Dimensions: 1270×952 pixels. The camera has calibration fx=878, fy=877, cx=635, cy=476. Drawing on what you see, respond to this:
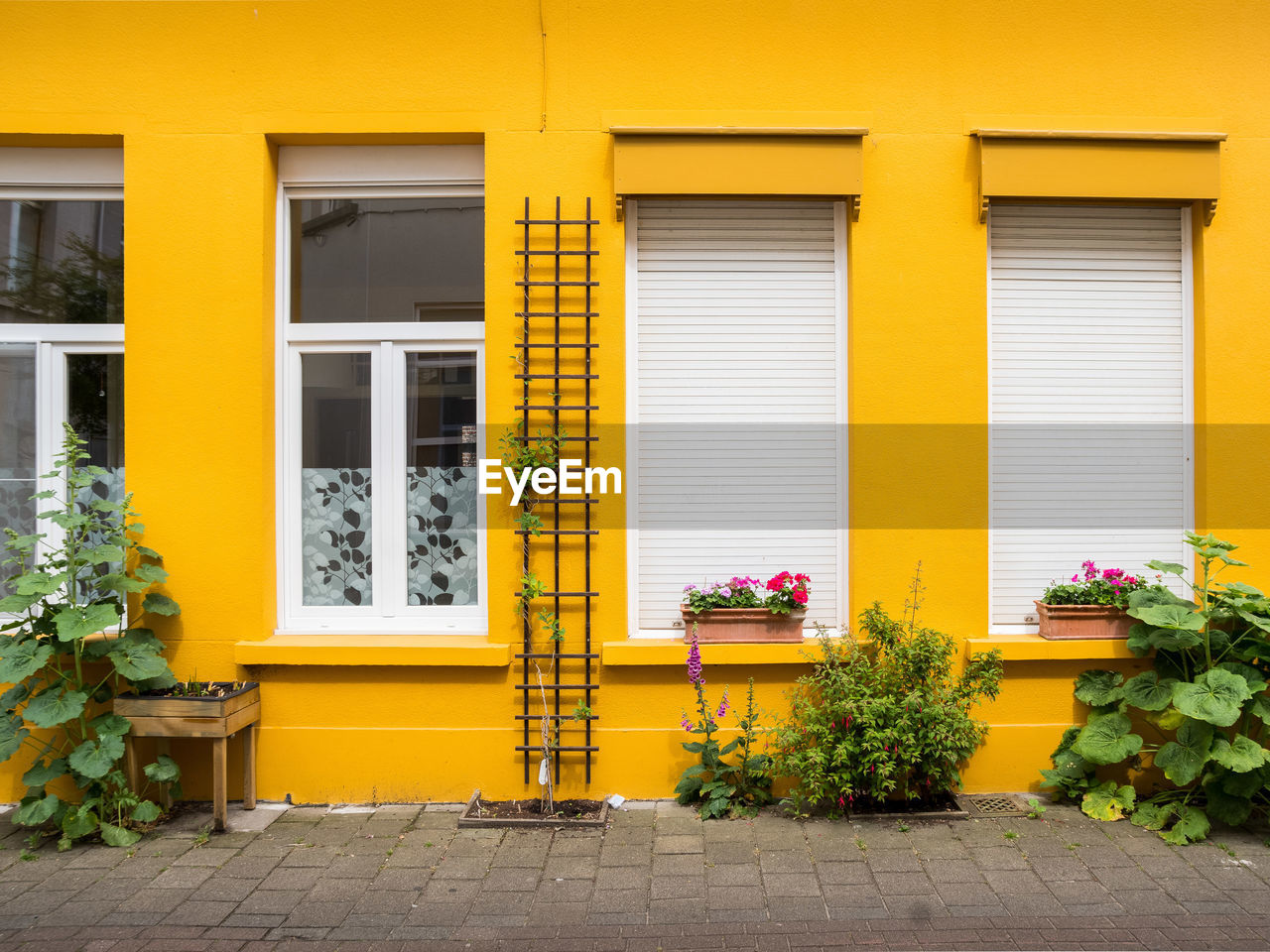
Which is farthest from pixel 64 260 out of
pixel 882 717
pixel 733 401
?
pixel 882 717

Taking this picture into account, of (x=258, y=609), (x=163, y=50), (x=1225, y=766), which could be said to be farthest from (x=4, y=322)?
(x=1225, y=766)

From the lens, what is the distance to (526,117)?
4.84 meters

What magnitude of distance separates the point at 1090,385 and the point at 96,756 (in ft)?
18.5

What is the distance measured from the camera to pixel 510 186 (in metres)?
4.84

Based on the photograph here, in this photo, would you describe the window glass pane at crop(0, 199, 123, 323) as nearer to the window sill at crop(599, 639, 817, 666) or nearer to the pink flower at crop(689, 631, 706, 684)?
the window sill at crop(599, 639, 817, 666)

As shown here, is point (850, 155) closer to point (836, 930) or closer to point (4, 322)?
point (836, 930)

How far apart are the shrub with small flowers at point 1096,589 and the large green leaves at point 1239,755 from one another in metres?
0.82

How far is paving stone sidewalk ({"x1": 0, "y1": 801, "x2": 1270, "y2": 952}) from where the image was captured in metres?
3.45

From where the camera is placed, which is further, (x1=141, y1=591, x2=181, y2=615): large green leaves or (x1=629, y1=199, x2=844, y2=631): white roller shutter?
(x1=629, y1=199, x2=844, y2=631): white roller shutter

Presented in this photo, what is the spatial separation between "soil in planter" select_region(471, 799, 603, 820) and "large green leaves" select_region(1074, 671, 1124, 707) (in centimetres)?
266

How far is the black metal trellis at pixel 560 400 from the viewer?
4781mm

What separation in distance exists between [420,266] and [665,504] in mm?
1987

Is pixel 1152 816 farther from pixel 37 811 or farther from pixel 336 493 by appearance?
pixel 37 811

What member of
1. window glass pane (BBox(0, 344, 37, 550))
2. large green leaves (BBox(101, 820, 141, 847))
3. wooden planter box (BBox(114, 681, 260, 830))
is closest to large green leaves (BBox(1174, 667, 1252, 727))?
wooden planter box (BBox(114, 681, 260, 830))
